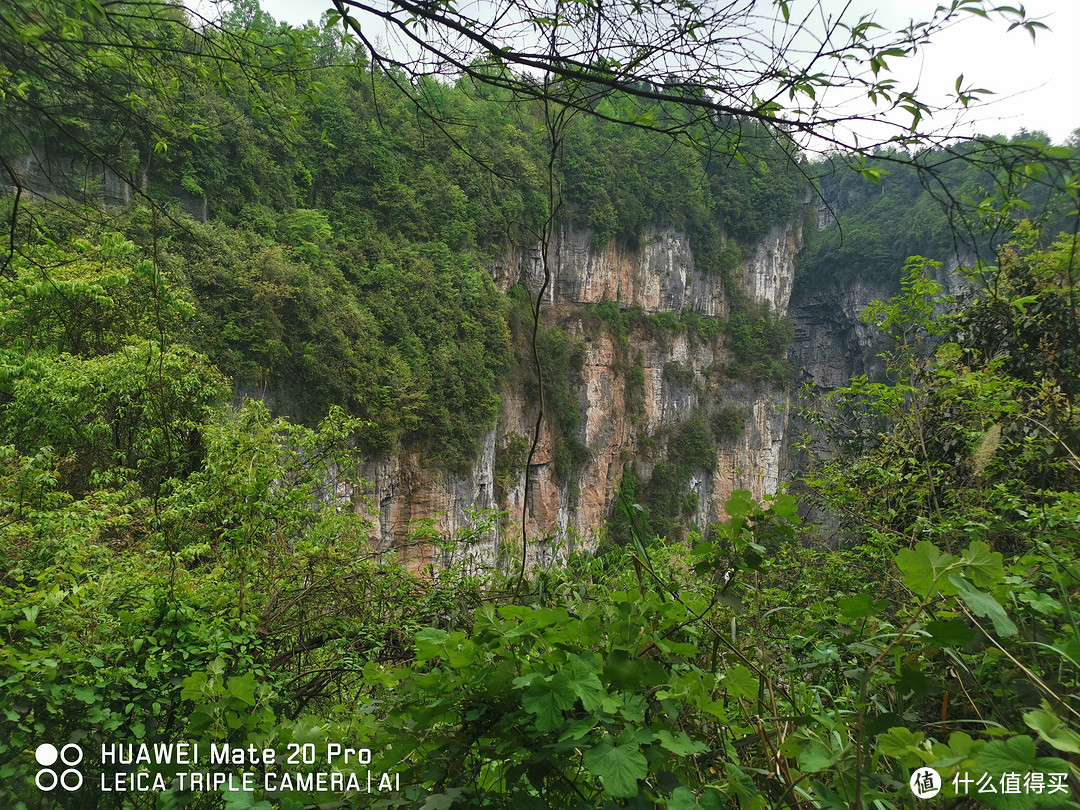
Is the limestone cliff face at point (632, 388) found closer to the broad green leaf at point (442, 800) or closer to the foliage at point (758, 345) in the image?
the foliage at point (758, 345)

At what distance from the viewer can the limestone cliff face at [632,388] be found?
18344mm

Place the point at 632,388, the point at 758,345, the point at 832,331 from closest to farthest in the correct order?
the point at 632,388, the point at 758,345, the point at 832,331

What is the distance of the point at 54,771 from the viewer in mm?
1154

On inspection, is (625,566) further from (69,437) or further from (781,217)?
(781,217)

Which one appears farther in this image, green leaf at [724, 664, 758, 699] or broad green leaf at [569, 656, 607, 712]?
green leaf at [724, 664, 758, 699]

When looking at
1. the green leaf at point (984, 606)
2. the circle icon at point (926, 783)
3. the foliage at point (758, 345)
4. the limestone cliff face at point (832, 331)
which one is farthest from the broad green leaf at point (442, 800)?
the limestone cliff face at point (832, 331)

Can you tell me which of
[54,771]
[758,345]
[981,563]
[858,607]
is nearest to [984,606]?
[981,563]

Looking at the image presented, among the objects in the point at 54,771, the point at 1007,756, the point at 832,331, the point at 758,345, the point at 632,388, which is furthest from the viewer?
the point at 832,331

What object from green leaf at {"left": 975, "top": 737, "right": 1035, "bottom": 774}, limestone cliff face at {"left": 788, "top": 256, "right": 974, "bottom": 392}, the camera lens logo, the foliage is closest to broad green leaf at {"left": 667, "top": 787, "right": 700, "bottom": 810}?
green leaf at {"left": 975, "top": 737, "right": 1035, "bottom": 774}

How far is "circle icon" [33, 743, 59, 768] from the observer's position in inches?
44.9

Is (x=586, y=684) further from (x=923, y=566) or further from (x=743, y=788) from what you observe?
(x=923, y=566)

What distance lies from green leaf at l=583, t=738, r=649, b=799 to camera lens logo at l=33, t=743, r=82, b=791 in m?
1.14

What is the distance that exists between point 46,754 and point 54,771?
0.12ft

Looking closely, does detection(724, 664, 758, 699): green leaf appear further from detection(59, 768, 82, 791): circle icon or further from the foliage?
the foliage
